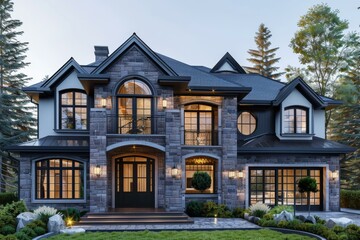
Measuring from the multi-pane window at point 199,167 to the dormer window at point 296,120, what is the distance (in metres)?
4.79

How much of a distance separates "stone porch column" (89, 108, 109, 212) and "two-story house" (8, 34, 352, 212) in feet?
0.14

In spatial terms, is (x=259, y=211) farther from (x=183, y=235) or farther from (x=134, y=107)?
(x=134, y=107)

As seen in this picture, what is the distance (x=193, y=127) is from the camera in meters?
17.0

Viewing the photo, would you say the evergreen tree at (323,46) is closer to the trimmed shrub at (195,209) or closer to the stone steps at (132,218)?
the trimmed shrub at (195,209)

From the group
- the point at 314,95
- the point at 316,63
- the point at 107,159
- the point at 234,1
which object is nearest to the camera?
the point at 107,159

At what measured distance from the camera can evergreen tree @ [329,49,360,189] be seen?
2528cm

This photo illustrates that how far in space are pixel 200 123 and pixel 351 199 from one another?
10.5m

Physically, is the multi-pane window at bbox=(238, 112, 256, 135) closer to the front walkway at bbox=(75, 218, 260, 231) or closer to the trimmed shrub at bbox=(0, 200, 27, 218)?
the front walkway at bbox=(75, 218, 260, 231)

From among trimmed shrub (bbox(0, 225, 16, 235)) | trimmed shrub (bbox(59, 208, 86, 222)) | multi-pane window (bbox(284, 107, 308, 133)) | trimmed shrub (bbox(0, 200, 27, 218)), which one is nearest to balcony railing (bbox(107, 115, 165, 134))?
trimmed shrub (bbox(59, 208, 86, 222))

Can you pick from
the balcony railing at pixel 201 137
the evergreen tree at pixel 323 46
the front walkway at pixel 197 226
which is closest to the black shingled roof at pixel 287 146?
the balcony railing at pixel 201 137

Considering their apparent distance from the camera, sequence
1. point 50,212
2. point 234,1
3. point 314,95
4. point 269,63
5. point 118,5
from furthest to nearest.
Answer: point 269,63, point 234,1, point 118,5, point 314,95, point 50,212

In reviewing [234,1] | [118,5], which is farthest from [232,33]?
[118,5]

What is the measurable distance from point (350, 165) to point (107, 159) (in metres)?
20.9

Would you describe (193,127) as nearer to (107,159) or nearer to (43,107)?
(107,159)
